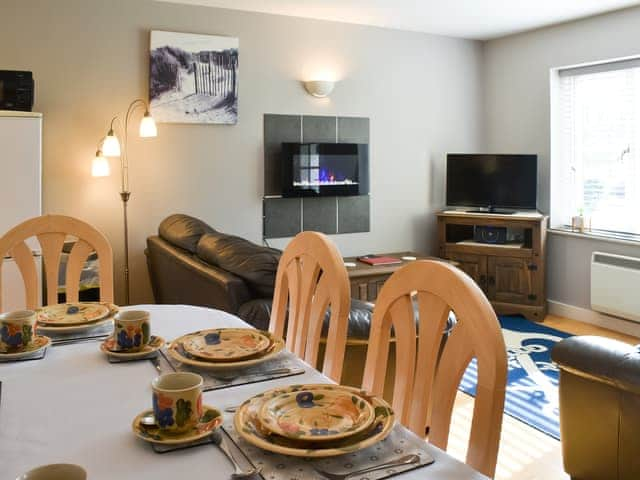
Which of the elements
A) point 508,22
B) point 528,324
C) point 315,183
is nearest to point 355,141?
point 315,183

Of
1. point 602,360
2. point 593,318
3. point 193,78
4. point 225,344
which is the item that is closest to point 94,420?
point 225,344

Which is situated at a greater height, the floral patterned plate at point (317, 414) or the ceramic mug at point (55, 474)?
the ceramic mug at point (55, 474)

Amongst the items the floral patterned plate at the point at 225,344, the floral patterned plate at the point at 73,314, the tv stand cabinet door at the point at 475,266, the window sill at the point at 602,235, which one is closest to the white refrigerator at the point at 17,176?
the floral patterned plate at the point at 73,314

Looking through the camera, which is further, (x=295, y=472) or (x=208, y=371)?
(x=208, y=371)

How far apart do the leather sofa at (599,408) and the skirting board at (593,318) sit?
2673mm

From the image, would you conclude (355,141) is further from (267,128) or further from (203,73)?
(203,73)

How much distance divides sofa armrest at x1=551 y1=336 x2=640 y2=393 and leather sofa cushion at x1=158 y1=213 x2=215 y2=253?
1.93 m

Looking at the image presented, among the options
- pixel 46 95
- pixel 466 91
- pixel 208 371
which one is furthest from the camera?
pixel 466 91

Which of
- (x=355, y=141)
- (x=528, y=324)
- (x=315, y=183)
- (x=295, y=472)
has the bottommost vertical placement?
(x=528, y=324)

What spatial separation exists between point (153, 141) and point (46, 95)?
2.47 ft

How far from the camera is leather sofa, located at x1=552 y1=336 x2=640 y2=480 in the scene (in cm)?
212

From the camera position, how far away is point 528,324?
5039 millimetres

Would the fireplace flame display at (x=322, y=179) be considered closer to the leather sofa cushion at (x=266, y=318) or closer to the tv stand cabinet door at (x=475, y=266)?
the tv stand cabinet door at (x=475, y=266)

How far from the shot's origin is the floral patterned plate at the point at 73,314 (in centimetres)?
171
